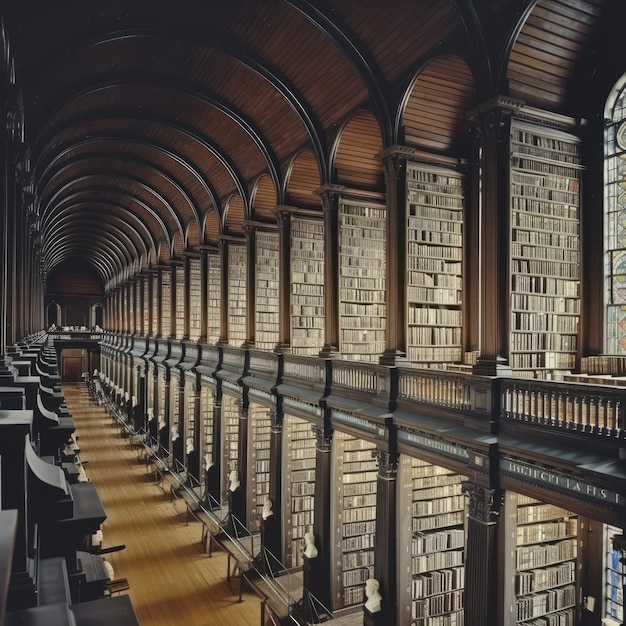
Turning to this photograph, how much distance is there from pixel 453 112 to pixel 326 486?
17.5 ft

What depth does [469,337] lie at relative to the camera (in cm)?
784

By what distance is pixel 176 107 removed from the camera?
10938 mm

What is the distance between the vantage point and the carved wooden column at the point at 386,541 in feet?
21.3

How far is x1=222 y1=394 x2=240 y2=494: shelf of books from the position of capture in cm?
1251

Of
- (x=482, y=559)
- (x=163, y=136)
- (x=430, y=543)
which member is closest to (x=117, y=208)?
(x=163, y=136)

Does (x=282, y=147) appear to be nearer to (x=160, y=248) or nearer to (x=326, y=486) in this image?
(x=326, y=486)

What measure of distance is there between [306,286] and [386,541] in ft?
16.4

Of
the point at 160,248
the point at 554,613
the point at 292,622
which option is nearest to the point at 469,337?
the point at 554,613

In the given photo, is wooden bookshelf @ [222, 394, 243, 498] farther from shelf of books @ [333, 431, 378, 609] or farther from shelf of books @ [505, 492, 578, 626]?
shelf of books @ [505, 492, 578, 626]

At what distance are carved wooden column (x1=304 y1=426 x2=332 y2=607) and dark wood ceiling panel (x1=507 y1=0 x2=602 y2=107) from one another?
16.4ft

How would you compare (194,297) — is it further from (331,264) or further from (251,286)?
(331,264)

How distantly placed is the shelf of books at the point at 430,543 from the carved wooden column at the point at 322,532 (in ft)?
4.96

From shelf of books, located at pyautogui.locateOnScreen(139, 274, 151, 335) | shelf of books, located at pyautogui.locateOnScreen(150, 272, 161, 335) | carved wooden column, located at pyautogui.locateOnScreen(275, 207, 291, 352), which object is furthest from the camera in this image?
shelf of books, located at pyautogui.locateOnScreen(139, 274, 151, 335)

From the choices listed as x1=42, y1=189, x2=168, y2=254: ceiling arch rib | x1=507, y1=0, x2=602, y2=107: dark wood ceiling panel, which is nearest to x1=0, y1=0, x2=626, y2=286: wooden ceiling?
x1=507, y1=0, x2=602, y2=107: dark wood ceiling panel
